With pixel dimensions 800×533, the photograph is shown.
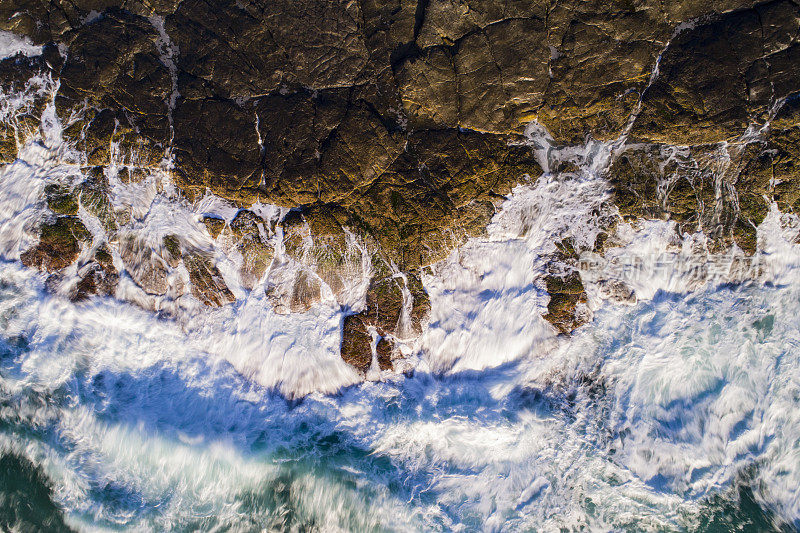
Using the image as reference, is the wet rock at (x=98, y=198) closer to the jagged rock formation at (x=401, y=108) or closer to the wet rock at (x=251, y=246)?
the jagged rock formation at (x=401, y=108)

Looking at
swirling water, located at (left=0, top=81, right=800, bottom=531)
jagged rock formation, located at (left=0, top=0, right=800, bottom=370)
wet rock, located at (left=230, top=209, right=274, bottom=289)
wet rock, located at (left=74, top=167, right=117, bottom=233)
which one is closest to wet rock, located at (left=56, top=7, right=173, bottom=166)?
jagged rock formation, located at (left=0, top=0, right=800, bottom=370)

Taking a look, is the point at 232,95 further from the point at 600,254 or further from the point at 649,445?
the point at 649,445

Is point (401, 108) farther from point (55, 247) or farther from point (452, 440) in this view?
point (55, 247)

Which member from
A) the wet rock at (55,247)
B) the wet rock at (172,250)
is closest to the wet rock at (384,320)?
the wet rock at (172,250)

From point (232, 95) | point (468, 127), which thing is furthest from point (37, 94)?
point (468, 127)

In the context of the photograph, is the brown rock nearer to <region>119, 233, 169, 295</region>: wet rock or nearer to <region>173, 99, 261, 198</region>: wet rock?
<region>173, 99, 261, 198</region>: wet rock

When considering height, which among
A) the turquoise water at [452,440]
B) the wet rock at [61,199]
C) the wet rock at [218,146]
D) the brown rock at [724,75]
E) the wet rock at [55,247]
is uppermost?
the brown rock at [724,75]

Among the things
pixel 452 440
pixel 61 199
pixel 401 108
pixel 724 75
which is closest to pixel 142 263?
pixel 61 199
